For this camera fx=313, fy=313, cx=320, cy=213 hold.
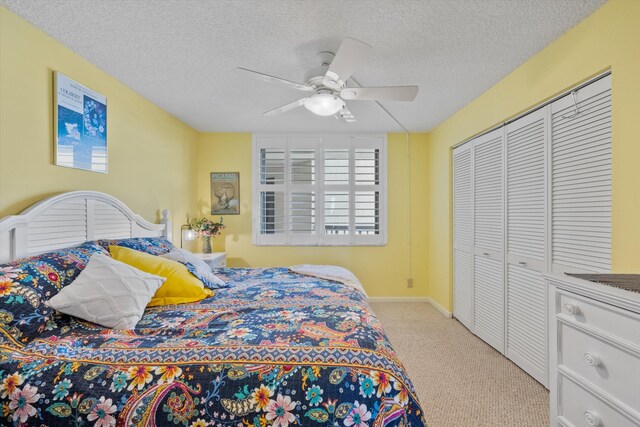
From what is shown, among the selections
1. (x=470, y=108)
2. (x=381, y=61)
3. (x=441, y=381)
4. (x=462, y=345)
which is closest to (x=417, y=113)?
(x=470, y=108)

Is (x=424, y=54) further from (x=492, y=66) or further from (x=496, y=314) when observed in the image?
(x=496, y=314)

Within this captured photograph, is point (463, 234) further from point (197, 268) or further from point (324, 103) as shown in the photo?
point (197, 268)

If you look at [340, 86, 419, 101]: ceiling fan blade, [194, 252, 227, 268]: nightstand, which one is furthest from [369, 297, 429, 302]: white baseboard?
[340, 86, 419, 101]: ceiling fan blade

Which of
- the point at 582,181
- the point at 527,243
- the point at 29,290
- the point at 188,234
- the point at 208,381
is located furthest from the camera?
the point at 188,234

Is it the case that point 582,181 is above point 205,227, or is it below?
above

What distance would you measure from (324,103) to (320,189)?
224 centimetres

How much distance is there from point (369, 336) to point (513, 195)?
6.63 feet

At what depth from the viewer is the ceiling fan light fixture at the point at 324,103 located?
222 centimetres

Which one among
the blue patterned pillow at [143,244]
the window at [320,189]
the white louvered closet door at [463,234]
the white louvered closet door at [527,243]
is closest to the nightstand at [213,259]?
the window at [320,189]

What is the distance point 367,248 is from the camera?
Result: 447 cm

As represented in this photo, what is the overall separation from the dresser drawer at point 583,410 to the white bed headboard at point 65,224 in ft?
9.13

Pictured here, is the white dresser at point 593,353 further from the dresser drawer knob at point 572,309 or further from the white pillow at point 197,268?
the white pillow at point 197,268

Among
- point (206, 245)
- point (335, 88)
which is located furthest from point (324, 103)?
point (206, 245)

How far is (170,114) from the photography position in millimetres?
3592
